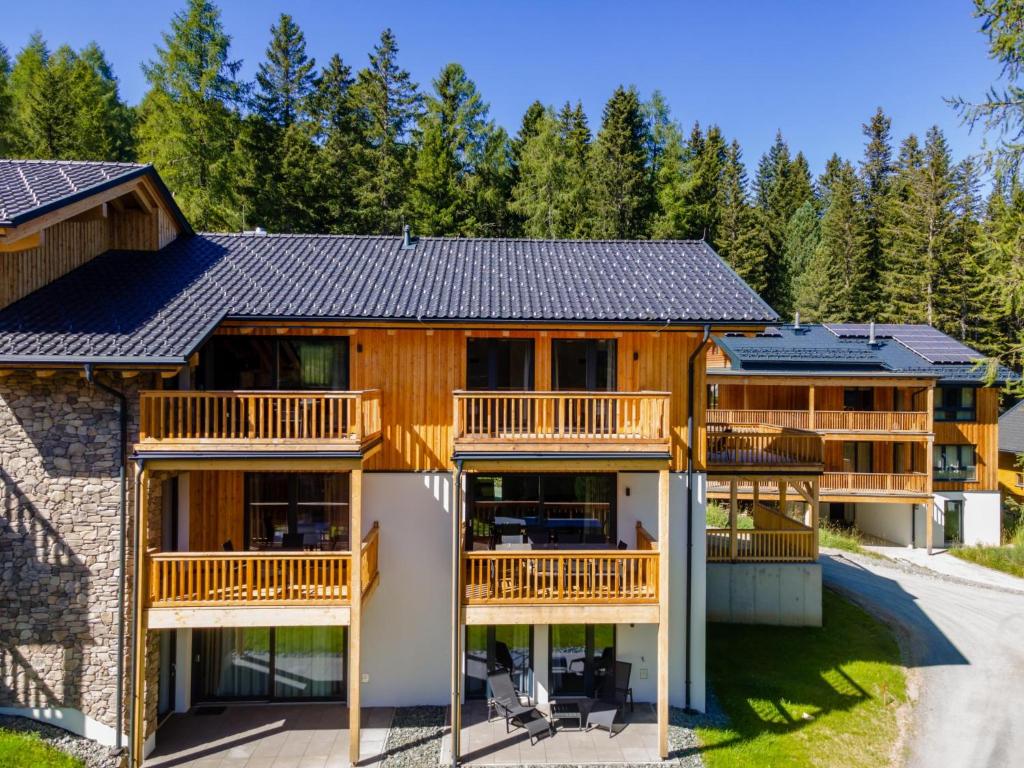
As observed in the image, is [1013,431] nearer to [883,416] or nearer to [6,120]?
[883,416]

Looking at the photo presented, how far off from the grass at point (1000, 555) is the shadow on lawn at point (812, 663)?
6.93 metres

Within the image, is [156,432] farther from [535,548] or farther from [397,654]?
[535,548]

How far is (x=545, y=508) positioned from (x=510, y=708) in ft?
11.3

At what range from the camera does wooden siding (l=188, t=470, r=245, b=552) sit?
10.6 metres

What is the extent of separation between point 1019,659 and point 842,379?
10990 millimetres

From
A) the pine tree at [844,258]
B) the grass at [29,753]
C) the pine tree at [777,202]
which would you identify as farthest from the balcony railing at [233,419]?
the pine tree at [777,202]

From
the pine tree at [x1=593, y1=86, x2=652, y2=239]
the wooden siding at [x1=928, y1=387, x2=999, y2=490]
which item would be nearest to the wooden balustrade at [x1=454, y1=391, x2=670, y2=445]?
the wooden siding at [x1=928, y1=387, x2=999, y2=490]

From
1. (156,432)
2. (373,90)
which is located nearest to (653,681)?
(156,432)

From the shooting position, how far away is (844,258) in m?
39.8

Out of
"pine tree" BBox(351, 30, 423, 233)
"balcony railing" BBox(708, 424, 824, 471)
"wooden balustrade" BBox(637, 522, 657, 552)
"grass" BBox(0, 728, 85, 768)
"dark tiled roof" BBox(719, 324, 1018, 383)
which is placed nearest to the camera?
"grass" BBox(0, 728, 85, 768)

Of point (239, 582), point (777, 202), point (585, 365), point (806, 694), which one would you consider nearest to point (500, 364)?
point (585, 365)

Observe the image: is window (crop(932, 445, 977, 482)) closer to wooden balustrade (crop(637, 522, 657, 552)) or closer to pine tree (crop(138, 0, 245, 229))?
wooden balustrade (crop(637, 522, 657, 552))

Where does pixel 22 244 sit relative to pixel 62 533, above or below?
above

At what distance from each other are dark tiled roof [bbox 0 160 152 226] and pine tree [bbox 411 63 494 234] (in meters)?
18.3
